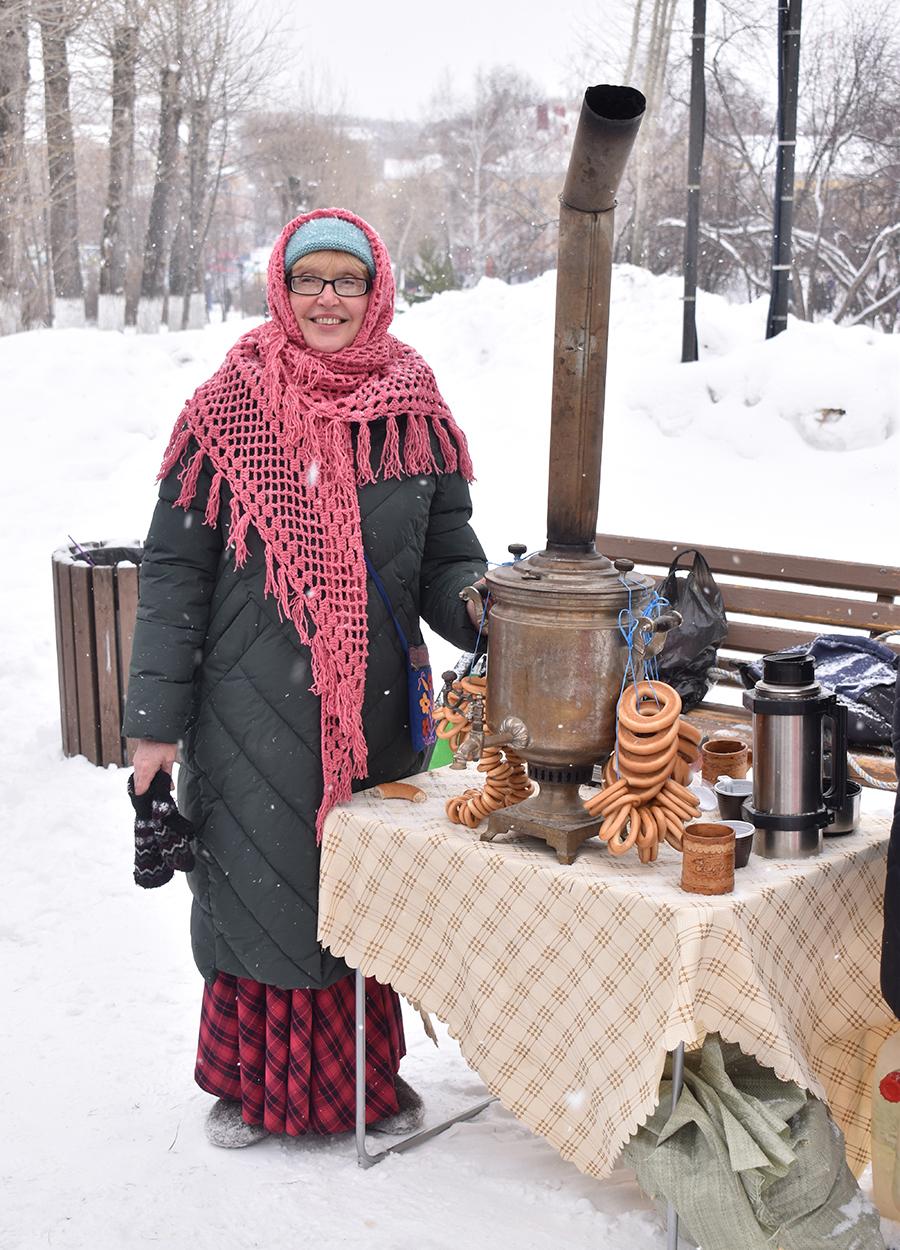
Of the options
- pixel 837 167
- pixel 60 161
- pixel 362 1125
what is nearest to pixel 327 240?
pixel 362 1125

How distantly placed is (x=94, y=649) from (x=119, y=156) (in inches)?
758

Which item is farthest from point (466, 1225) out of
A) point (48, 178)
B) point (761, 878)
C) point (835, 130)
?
point (48, 178)

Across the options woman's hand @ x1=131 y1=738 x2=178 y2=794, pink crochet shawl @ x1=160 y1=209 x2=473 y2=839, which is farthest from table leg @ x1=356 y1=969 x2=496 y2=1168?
woman's hand @ x1=131 y1=738 x2=178 y2=794

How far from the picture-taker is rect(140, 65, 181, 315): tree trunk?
2219 cm

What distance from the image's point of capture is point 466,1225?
2.81m

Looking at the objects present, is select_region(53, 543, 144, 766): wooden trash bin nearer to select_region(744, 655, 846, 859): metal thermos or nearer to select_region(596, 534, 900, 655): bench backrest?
select_region(596, 534, 900, 655): bench backrest

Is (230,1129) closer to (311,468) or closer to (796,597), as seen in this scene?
(311,468)

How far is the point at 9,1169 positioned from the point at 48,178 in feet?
71.4

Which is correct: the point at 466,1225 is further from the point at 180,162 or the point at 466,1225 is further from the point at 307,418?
the point at 180,162

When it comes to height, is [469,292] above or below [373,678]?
above

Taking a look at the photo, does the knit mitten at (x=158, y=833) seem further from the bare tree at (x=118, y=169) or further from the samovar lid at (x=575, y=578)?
the bare tree at (x=118, y=169)

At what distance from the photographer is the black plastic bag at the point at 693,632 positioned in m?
5.00

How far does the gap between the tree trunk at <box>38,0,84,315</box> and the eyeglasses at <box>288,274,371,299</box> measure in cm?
1482

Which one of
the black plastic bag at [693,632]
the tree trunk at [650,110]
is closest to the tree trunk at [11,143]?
the tree trunk at [650,110]
